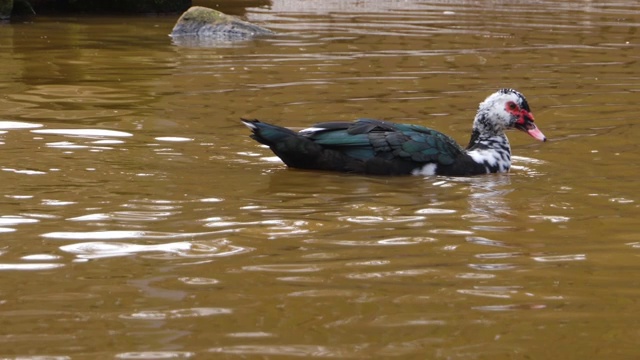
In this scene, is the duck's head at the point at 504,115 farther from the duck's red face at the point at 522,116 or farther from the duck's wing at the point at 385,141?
the duck's wing at the point at 385,141

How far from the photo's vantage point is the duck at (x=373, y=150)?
8688mm

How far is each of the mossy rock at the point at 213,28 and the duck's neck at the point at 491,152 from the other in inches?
316

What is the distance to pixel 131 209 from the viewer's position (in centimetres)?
710

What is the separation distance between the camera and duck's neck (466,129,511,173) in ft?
29.4

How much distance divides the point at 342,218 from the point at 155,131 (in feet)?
11.3

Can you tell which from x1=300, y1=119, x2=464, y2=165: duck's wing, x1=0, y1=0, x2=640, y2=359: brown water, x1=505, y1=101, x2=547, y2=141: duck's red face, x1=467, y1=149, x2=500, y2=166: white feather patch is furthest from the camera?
x1=505, y1=101, x2=547, y2=141: duck's red face

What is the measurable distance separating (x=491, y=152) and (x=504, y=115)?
1.81 ft

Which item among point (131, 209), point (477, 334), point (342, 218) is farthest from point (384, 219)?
point (477, 334)

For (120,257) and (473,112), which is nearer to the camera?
(120,257)

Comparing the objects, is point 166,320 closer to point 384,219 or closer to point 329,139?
point 384,219

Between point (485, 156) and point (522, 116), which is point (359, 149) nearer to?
point (485, 156)

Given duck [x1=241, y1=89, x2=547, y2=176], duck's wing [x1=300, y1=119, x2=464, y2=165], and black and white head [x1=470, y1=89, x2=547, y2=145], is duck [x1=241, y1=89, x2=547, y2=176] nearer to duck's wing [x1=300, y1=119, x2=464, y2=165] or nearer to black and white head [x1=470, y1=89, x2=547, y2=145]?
duck's wing [x1=300, y1=119, x2=464, y2=165]

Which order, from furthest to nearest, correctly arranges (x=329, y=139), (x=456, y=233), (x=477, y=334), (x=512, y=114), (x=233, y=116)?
(x=233, y=116)
(x=512, y=114)
(x=329, y=139)
(x=456, y=233)
(x=477, y=334)

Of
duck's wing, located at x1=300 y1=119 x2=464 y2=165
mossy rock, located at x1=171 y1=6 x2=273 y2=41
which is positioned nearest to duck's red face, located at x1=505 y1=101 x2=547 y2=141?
duck's wing, located at x1=300 y1=119 x2=464 y2=165
